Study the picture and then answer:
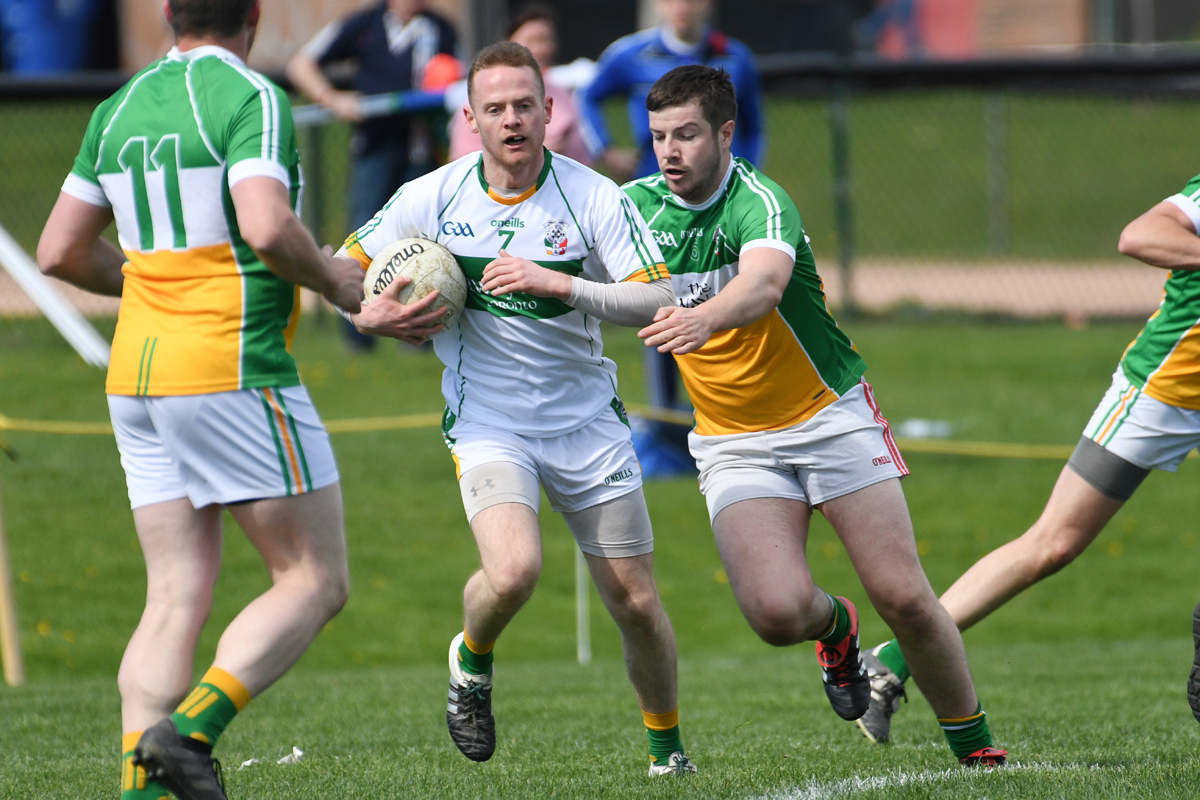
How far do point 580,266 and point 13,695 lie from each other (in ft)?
12.9

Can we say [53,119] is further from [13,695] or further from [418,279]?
[418,279]

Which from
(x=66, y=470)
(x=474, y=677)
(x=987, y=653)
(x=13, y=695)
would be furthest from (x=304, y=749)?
(x=66, y=470)

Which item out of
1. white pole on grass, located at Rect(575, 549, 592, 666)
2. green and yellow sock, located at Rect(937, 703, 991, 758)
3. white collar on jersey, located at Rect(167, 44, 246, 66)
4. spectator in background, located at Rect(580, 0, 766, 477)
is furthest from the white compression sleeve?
spectator in background, located at Rect(580, 0, 766, 477)

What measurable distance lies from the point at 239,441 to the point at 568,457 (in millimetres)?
1258

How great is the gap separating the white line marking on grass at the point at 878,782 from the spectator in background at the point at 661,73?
589 cm

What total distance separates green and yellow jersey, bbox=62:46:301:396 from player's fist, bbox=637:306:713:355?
1.06 metres

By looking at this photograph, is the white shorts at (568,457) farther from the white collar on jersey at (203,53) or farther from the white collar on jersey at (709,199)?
the white collar on jersey at (203,53)

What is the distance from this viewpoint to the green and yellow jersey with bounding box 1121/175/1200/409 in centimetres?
550

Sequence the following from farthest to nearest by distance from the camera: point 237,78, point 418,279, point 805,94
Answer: point 805,94 → point 418,279 → point 237,78

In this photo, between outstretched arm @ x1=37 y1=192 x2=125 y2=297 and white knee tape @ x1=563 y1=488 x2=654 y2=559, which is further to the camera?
white knee tape @ x1=563 y1=488 x2=654 y2=559

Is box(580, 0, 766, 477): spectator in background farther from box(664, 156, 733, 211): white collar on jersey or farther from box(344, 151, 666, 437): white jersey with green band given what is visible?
box(344, 151, 666, 437): white jersey with green band

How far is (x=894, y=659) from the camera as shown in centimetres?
569

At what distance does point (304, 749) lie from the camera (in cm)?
570

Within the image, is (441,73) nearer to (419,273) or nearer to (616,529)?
(419,273)
